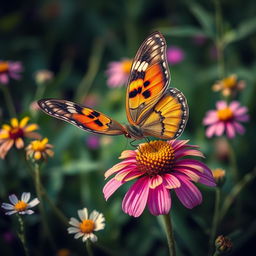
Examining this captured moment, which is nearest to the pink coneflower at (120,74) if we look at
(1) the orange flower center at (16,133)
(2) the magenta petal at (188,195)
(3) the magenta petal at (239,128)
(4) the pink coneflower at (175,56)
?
(4) the pink coneflower at (175,56)

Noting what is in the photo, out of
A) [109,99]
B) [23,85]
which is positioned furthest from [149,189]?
[23,85]

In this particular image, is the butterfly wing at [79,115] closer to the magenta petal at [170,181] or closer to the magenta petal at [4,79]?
the magenta petal at [170,181]

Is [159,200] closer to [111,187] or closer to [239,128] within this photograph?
[111,187]

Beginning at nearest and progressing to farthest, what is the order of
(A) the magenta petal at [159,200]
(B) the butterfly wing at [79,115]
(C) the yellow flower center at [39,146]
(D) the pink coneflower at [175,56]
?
(A) the magenta petal at [159,200], (B) the butterfly wing at [79,115], (C) the yellow flower center at [39,146], (D) the pink coneflower at [175,56]

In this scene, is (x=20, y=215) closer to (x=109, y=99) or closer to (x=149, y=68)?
(x=149, y=68)

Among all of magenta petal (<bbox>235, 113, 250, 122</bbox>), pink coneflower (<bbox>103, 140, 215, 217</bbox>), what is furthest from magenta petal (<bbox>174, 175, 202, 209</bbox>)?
magenta petal (<bbox>235, 113, 250, 122</bbox>)

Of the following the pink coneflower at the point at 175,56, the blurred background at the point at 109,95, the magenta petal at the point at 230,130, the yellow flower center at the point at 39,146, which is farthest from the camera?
the pink coneflower at the point at 175,56

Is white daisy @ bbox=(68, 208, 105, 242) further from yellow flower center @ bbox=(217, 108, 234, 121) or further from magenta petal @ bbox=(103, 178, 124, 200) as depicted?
yellow flower center @ bbox=(217, 108, 234, 121)

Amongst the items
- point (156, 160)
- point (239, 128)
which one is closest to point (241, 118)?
point (239, 128)
